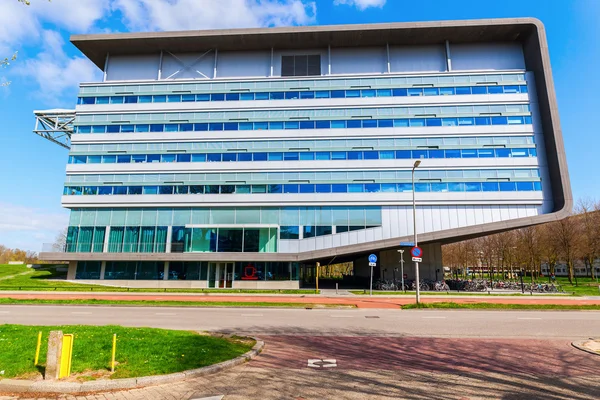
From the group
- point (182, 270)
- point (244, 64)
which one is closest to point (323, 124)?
point (244, 64)

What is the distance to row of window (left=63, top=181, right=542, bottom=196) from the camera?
34219mm

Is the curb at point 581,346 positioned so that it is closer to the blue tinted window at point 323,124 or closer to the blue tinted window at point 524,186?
the blue tinted window at point 524,186

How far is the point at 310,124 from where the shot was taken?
3769 cm

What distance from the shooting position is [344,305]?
1998cm

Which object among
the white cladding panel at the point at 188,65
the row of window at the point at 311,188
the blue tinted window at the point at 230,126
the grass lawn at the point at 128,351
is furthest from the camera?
the white cladding panel at the point at 188,65

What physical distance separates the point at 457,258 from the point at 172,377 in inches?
2894

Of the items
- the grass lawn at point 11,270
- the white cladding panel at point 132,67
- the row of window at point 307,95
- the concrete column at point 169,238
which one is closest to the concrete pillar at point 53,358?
the concrete column at point 169,238

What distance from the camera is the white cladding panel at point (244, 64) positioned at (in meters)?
40.3

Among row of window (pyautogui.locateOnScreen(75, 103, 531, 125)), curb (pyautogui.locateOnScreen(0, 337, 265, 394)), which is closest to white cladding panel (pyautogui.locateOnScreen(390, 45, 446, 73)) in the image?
row of window (pyautogui.locateOnScreen(75, 103, 531, 125))

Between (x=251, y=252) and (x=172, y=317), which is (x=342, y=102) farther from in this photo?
(x=172, y=317)

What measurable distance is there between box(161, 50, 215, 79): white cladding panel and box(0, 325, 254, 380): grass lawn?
35.7 m

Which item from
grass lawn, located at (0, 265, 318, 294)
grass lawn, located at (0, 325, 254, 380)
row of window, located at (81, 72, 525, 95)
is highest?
row of window, located at (81, 72, 525, 95)

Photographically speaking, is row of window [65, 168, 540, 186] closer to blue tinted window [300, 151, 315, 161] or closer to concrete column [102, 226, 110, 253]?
blue tinted window [300, 151, 315, 161]

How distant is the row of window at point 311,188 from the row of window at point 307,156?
285 cm
